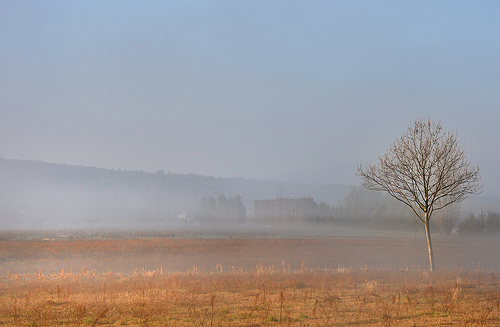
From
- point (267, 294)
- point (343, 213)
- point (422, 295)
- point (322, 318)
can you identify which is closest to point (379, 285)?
point (422, 295)

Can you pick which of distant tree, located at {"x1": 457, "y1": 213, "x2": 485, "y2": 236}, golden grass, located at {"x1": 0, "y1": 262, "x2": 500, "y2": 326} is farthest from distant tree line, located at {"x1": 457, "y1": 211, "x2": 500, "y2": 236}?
golden grass, located at {"x1": 0, "y1": 262, "x2": 500, "y2": 326}

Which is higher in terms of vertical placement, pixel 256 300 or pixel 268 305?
pixel 256 300

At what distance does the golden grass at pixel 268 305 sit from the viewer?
10898 mm

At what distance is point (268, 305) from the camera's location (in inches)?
494

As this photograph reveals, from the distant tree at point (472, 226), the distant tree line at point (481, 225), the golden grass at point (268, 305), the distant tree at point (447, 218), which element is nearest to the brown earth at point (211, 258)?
the golden grass at point (268, 305)

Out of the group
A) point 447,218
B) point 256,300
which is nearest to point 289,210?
point 447,218

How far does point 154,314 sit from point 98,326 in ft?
5.63

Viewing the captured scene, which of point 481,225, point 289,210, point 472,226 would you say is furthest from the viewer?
point 289,210

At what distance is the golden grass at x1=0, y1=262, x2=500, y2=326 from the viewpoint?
1090 cm

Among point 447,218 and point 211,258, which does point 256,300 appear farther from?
point 447,218

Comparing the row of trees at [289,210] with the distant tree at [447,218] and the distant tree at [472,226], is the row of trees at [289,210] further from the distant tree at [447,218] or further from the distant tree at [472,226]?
the distant tree at [472,226]

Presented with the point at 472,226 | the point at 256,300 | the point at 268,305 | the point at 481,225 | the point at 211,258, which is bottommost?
the point at 211,258

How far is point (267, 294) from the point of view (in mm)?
16219

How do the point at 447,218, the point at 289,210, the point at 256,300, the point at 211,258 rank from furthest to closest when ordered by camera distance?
the point at 289,210
the point at 447,218
the point at 211,258
the point at 256,300
